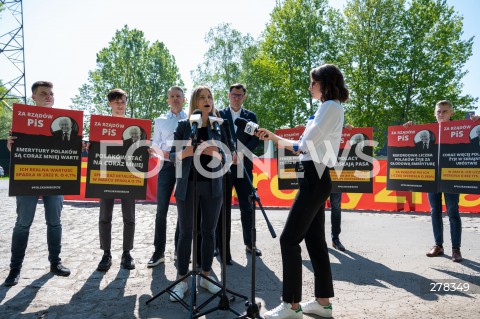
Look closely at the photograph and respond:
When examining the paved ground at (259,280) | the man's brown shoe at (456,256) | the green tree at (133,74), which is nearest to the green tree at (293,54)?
the green tree at (133,74)

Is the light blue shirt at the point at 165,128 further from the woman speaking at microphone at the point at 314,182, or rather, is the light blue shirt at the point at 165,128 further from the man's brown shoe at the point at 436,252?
the man's brown shoe at the point at 436,252

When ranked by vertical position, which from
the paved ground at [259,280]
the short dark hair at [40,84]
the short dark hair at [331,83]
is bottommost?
the paved ground at [259,280]

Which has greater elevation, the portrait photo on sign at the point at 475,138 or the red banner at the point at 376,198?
the portrait photo on sign at the point at 475,138

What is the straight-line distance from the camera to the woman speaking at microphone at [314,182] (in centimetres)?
347

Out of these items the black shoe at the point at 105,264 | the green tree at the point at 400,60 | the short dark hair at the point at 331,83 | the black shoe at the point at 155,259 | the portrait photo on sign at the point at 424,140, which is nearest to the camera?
the short dark hair at the point at 331,83

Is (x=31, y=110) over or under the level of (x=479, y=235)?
over

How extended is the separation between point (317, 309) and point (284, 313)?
40cm

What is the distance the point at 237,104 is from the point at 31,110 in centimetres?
309

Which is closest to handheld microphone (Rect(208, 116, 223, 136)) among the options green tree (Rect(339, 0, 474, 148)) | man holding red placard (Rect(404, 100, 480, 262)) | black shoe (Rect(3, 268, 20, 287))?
black shoe (Rect(3, 268, 20, 287))

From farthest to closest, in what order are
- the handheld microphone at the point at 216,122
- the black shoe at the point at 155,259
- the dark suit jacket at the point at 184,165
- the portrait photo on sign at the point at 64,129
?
1. the black shoe at the point at 155,259
2. the portrait photo on sign at the point at 64,129
3. the dark suit jacket at the point at 184,165
4. the handheld microphone at the point at 216,122

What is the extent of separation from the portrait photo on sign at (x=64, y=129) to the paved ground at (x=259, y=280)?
1.89 m

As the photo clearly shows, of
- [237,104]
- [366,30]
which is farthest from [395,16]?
[237,104]

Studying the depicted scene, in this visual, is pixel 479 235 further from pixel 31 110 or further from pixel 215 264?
pixel 31 110

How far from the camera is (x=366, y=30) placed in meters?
24.7
